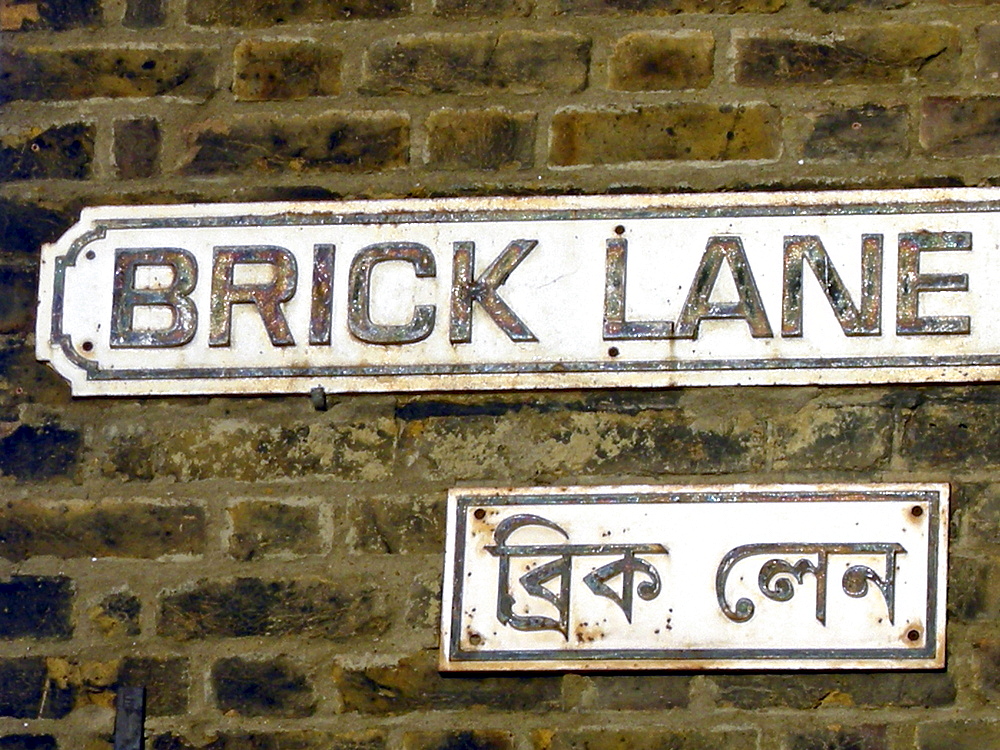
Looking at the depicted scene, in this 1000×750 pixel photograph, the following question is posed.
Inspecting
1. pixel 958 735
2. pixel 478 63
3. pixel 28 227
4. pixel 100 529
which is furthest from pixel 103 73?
pixel 958 735

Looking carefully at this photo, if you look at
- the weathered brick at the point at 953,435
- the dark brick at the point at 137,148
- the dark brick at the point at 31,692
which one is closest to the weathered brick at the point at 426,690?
the dark brick at the point at 31,692

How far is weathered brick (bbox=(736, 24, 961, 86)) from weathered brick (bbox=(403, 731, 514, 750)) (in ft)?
3.82

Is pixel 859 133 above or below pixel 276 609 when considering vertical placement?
above

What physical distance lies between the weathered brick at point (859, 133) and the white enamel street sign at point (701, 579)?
0.57 meters

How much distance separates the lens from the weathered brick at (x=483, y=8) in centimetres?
357

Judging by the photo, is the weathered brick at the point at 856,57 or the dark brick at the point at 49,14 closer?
the weathered brick at the point at 856,57

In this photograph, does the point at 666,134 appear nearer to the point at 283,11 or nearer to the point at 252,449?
the point at 283,11

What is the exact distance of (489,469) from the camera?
3369mm

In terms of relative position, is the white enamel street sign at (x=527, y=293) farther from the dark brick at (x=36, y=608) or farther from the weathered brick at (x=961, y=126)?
the dark brick at (x=36, y=608)

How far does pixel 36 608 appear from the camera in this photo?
11.3 ft

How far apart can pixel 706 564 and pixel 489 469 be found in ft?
1.28

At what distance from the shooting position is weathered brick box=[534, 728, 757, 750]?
321 cm

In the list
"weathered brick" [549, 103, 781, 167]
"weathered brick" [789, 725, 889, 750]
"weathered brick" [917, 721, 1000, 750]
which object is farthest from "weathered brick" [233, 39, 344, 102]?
"weathered brick" [917, 721, 1000, 750]

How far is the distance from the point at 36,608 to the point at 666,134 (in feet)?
4.32
